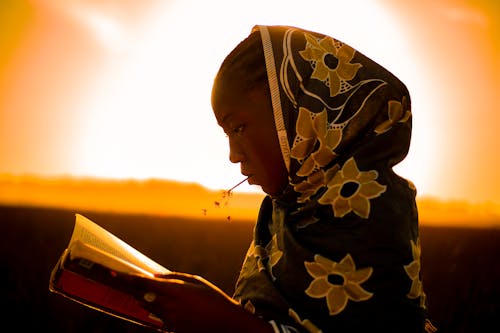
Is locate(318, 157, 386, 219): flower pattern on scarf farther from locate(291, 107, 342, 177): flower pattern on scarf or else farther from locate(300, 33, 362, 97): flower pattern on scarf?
locate(300, 33, 362, 97): flower pattern on scarf

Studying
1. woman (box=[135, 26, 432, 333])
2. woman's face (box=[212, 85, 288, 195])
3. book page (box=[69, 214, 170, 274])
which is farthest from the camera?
woman's face (box=[212, 85, 288, 195])

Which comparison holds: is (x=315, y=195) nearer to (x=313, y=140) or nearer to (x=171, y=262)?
(x=313, y=140)

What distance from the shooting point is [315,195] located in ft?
3.54

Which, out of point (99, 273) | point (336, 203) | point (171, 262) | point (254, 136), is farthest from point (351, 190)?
point (171, 262)

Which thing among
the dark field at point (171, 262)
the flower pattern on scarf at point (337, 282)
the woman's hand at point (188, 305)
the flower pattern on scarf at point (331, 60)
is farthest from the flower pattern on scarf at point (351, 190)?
the dark field at point (171, 262)

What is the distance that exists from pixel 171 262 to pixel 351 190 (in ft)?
8.41

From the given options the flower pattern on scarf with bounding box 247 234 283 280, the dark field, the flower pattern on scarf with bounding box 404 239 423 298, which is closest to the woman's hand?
the flower pattern on scarf with bounding box 247 234 283 280

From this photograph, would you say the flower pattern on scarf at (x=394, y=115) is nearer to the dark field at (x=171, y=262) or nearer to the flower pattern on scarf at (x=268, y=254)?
the flower pattern on scarf at (x=268, y=254)

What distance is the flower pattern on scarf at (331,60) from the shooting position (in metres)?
1.11

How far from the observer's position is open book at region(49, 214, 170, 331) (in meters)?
0.81

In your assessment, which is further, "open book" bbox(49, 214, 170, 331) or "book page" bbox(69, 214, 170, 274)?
"book page" bbox(69, 214, 170, 274)

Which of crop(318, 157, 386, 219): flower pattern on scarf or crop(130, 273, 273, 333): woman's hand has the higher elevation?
crop(318, 157, 386, 219): flower pattern on scarf

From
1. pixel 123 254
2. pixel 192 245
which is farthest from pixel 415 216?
pixel 192 245

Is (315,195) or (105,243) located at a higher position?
(315,195)
